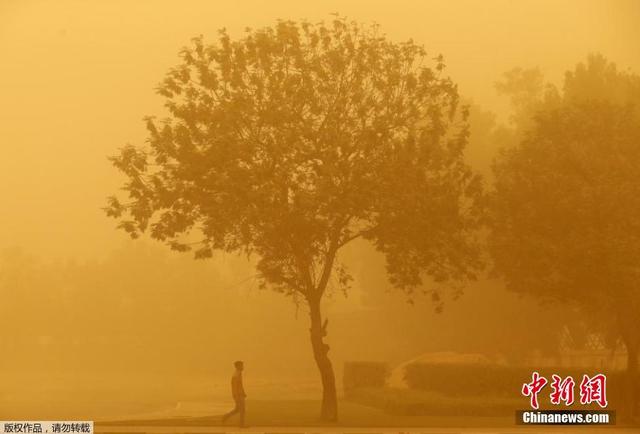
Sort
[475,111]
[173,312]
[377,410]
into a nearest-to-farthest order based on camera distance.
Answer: [377,410]
[475,111]
[173,312]

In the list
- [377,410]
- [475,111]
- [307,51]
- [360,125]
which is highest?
[475,111]

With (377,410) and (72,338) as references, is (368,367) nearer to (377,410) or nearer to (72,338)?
(377,410)

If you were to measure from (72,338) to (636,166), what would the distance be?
79866 millimetres

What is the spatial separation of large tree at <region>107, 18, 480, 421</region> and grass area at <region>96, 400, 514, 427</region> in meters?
1.28

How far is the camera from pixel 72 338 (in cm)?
10419

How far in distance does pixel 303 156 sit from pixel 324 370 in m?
7.28

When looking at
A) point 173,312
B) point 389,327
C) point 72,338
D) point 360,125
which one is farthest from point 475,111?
point 72,338

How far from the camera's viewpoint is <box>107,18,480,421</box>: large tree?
31406 millimetres

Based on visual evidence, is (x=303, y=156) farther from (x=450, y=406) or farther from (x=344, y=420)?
(x=450, y=406)

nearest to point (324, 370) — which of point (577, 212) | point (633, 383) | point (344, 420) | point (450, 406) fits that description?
point (344, 420)

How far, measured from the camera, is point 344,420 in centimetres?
3234

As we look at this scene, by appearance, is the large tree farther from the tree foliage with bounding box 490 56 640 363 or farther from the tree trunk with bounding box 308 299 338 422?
the tree foliage with bounding box 490 56 640 363

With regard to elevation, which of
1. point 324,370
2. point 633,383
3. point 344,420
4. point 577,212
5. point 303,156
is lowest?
point 344,420

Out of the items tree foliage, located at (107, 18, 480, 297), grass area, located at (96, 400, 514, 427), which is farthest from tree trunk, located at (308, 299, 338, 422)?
tree foliage, located at (107, 18, 480, 297)
